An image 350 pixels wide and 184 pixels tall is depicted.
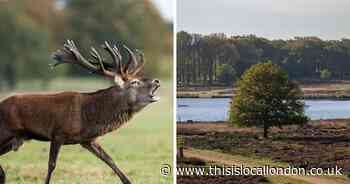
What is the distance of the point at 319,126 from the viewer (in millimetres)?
6914

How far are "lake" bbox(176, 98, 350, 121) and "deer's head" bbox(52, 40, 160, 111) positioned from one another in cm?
35

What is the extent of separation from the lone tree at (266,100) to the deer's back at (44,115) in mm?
1279

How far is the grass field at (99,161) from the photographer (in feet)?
24.2

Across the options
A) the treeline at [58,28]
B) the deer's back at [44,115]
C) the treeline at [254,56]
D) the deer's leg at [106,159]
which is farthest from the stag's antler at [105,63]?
the treeline at [58,28]

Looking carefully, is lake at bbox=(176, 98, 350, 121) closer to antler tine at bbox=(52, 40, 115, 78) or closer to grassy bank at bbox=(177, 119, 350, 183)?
grassy bank at bbox=(177, 119, 350, 183)

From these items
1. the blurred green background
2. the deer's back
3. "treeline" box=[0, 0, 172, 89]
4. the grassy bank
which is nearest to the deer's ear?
the deer's back

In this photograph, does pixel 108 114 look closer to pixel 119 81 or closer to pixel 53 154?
pixel 119 81

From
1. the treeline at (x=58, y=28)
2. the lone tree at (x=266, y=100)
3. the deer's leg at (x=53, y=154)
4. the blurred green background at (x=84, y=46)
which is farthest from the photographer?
the treeline at (x=58, y=28)

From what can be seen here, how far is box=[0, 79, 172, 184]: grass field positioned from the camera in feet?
24.2

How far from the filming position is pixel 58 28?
1284 cm

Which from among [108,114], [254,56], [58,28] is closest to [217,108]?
[254,56]

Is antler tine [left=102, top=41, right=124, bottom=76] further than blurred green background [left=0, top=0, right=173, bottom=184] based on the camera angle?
No

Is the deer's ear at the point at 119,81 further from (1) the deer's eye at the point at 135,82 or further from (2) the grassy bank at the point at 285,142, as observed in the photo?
(2) the grassy bank at the point at 285,142

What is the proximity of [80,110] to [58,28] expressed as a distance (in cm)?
622
